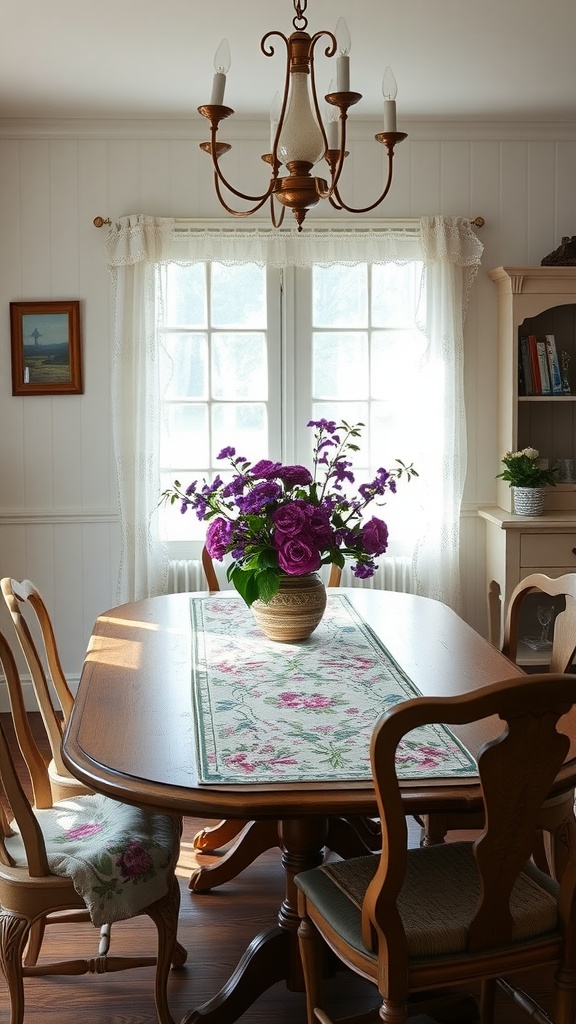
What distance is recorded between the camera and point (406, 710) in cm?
149

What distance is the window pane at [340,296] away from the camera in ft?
14.9

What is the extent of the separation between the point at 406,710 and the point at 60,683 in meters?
1.53

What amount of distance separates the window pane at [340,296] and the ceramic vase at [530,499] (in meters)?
1.03

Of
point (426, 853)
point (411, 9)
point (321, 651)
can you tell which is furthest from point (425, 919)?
point (411, 9)

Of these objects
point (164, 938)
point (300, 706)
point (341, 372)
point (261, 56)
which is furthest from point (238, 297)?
point (164, 938)

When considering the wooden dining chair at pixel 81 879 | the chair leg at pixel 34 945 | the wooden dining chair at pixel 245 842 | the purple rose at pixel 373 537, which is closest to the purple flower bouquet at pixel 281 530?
the purple rose at pixel 373 537

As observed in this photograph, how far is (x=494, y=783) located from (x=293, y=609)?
41.9 inches

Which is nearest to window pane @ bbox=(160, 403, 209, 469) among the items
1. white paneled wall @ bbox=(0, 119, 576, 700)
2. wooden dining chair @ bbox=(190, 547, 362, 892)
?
white paneled wall @ bbox=(0, 119, 576, 700)

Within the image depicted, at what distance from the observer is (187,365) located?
4531 millimetres

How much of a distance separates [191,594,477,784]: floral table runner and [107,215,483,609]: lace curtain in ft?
5.07

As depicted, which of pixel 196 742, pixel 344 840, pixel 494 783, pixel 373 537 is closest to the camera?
pixel 494 783

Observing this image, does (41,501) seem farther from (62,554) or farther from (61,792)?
(61,792)

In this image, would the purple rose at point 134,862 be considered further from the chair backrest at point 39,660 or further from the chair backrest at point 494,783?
the chair backrest at point 494,783

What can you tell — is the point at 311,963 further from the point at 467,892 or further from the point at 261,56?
the point at 261,56
